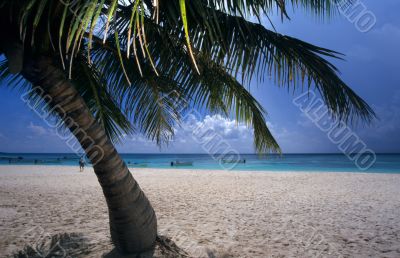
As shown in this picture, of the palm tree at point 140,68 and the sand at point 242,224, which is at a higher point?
the palm tree at point 140,68

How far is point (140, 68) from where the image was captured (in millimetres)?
→ 1633

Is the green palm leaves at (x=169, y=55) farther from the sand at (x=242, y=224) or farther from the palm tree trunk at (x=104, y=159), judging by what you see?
the sand at (x=242, y=224)

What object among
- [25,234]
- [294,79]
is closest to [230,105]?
[294,79]

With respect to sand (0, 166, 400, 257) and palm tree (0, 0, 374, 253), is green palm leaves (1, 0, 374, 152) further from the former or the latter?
sand (0, 166, 400, 257)

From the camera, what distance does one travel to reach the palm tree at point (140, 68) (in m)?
1.91

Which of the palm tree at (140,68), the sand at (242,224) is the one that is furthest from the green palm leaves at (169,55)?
the sand at (242,224)

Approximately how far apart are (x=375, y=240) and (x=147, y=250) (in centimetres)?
339

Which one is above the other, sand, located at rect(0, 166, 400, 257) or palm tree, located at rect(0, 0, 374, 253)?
palm tree, located at rect(0, 0, 374, 253)

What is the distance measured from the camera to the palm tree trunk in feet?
7.93

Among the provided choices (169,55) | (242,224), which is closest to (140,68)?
(169,55)

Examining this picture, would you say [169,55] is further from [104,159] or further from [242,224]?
[242,224]

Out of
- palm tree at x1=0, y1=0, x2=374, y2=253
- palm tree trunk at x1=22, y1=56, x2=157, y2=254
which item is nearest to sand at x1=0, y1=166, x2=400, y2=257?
palm tree trunk at x1=22, y1=56, x2=157, y2=254

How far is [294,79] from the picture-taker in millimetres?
2424

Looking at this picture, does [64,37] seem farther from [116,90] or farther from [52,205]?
[52,205]
